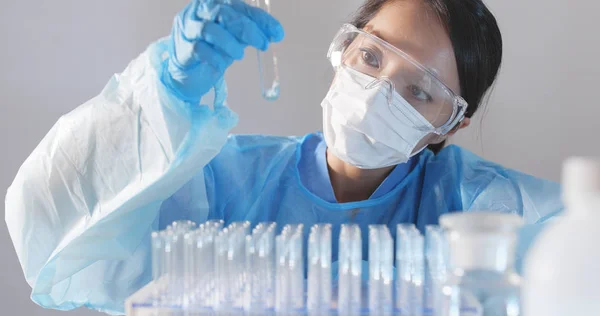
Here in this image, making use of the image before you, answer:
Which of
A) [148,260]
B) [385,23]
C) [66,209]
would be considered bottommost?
[148,260]

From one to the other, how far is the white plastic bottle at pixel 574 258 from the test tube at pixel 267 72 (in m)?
0.61

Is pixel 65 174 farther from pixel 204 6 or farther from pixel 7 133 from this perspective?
pixel 7 133

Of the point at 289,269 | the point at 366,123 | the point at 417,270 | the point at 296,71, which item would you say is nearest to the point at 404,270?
the point at 417,270

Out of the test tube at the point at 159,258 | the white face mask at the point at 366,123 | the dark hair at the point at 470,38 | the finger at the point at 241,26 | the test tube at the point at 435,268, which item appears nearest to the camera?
the test tube at the point at 435,268

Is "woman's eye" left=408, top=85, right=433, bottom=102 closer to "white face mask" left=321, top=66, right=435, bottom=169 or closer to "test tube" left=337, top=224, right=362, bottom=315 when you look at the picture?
"white face mask" left=321, top=66, right=435, bottom=169

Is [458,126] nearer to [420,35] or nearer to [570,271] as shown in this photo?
[420,35]

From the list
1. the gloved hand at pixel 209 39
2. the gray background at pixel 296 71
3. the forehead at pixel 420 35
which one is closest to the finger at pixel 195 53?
the gloved hand at pixel 209 39

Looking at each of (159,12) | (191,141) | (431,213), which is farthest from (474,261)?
(159,12)

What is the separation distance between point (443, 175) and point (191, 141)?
0.63 meters

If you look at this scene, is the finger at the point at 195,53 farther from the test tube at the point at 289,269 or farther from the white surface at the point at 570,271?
the white surface at the point at 570,271

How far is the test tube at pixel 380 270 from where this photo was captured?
0.85m

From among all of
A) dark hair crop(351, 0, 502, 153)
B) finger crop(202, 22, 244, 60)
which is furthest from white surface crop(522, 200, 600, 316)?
dark hair crop(351, 0, 502, 153)

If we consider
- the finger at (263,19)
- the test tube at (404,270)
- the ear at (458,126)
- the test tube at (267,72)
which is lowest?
the test tube at (404,270)

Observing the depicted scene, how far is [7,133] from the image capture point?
1937mm
